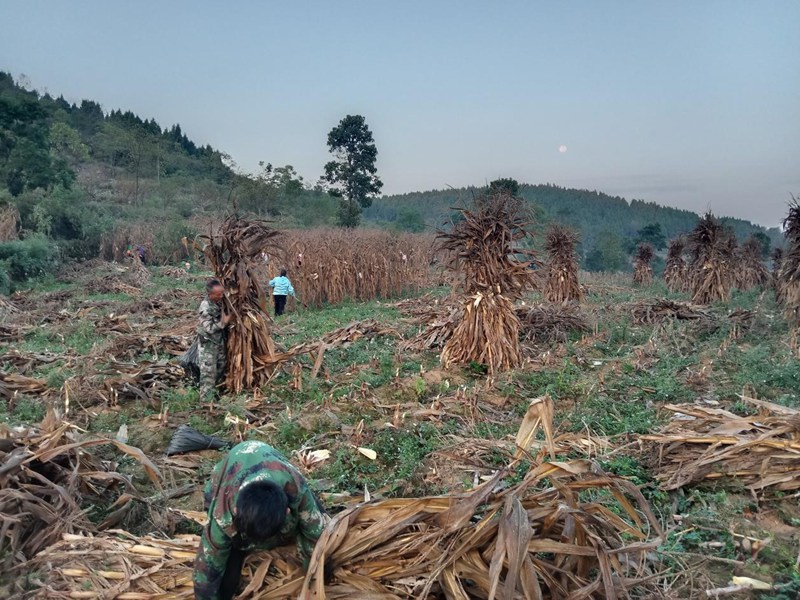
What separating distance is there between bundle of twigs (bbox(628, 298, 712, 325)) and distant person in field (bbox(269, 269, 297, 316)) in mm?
9202

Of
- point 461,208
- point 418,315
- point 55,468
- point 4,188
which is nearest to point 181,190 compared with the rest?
point 4,188

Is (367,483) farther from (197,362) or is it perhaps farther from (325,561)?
(197,362)

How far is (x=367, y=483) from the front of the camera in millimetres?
4430

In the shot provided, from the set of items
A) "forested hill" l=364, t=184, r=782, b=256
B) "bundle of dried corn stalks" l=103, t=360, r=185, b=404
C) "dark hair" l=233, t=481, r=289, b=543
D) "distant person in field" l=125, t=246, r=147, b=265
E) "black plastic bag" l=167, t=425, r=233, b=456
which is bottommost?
"black plastic bag" l=167, t=425, r=233, b=456

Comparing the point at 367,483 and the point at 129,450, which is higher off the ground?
the point at 129,450

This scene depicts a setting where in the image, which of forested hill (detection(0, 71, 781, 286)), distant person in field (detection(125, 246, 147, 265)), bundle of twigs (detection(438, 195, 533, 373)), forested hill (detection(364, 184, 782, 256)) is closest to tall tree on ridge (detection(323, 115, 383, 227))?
forested hill (detection(0, 71, 781, 286))

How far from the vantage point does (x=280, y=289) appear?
13586 millimetres

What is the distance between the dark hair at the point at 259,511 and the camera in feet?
7.06

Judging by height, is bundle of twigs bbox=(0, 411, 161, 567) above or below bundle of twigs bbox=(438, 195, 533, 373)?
below

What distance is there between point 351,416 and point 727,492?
12.8 ft

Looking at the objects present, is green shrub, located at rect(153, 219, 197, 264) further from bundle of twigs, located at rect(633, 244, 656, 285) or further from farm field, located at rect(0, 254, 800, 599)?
bundle of twigs, located at rect(633, 244, 656, 285)

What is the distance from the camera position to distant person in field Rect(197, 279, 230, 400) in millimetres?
6543

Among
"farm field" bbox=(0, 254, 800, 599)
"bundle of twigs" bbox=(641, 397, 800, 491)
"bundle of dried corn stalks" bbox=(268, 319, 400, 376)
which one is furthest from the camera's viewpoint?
"bundle of dried corn stalks" bbox=(268, 319, 400, 376)

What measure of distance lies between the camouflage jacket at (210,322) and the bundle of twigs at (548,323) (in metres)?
6.29
